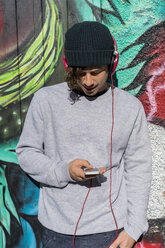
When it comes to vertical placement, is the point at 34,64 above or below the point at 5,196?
above

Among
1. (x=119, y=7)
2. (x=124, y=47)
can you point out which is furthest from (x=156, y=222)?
(x=119, y=7)

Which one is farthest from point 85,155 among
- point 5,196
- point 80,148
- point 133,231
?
point 5,196

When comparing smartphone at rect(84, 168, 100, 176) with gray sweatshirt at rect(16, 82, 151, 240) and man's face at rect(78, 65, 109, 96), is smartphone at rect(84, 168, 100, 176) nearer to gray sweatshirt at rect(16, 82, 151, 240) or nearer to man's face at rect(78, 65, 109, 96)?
gray sweatshirt at rect(16, 82, 151, 240)

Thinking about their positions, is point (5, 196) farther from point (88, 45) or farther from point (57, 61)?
point (88, 45)

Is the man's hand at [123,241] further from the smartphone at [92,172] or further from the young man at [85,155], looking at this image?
the smartphone at [92,172]

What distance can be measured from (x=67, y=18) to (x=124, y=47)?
1.23 ft

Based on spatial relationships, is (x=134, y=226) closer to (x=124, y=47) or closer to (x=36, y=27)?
(x=124, y=47)

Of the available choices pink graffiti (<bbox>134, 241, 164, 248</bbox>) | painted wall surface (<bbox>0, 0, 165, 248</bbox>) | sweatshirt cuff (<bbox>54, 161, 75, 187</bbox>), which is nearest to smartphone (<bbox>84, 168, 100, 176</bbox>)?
sweatshirt cuff (<bbox>54, 161, 75, 187</bbox>)

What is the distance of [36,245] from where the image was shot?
2.18m

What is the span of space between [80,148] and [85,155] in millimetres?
42

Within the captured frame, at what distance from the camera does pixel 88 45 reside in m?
1.42

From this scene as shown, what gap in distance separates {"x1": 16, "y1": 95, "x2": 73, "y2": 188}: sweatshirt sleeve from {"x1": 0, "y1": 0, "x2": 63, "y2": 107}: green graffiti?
393mm

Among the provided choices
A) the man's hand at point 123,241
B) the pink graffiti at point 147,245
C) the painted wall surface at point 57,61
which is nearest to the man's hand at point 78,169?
the man's hand at point 123,241

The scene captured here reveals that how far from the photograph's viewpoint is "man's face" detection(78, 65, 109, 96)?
4.89 feet
